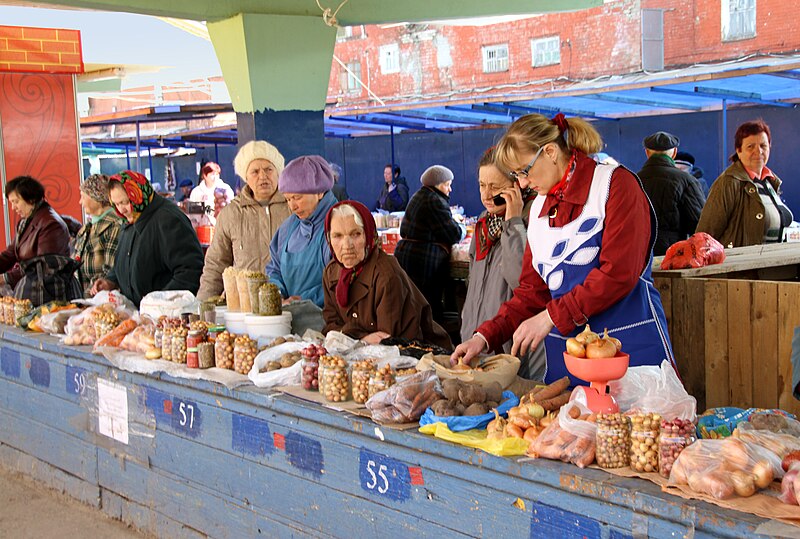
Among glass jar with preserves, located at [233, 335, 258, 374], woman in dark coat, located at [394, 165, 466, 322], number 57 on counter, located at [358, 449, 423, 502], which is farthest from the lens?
woman in dark coat, located at [394, 165, 466, 322]

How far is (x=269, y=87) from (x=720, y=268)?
3.55m

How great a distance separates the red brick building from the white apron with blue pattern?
1426cm

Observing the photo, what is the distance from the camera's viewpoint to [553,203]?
300 centimetres

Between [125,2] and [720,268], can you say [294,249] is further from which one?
[125,2]

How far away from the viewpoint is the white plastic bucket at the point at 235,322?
12.9 ft

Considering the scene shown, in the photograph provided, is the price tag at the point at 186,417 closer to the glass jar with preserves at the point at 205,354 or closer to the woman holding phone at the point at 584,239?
the glass jar with preserves at the point at 205,354

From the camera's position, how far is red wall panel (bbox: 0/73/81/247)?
989 cm

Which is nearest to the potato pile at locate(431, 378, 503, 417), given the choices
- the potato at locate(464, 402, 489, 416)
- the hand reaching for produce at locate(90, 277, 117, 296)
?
the potato at locate(464, 402, 489, 416)

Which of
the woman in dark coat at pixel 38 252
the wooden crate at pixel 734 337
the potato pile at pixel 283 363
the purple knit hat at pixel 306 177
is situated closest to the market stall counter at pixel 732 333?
the wooden crate at pixel 734 337

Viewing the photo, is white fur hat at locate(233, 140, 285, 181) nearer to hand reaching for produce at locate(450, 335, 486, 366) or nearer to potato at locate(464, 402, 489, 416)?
hand reaching for produce at locate(450, 335, 486, 366)

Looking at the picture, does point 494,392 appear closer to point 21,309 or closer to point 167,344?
point 167,344

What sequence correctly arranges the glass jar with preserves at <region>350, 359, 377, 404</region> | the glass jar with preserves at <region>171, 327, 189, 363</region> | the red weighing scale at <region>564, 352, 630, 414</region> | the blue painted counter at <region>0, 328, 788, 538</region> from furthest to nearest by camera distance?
the glass jar with preserves at <region>171, 327, 189, 363</region>
the glass jar with preserves at <region>350, 359, 377, 404</region>
the red weighing scale at <region>564, 352, 630, 414</region>
the blue painted counter at <region>0, 328, 788, 538</region>

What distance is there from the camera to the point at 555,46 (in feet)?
79.8

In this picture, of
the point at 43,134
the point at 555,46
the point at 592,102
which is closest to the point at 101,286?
the point at 43,134
